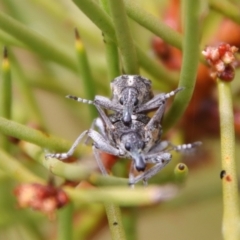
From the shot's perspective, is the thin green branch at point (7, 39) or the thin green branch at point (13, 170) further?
the thin green branch at point (7, 39)

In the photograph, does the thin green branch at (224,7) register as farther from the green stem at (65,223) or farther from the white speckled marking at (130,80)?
the green stem at (65,223)

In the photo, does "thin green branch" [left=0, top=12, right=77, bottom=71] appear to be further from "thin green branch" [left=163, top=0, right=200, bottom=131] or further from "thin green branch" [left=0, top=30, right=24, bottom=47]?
"thin green branch" [left=163, top=0, right=200, bottom=131]

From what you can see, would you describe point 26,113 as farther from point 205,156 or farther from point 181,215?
point 181,215

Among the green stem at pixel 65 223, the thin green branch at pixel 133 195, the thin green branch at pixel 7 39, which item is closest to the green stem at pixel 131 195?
the thin green branch at pixel 133 195

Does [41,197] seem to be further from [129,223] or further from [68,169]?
[129,223]

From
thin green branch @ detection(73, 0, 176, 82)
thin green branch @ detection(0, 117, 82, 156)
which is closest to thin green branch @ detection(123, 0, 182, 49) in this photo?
thin green branch @ detection(73, 0, 176, 82)

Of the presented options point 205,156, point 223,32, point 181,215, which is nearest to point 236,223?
point 223,32
